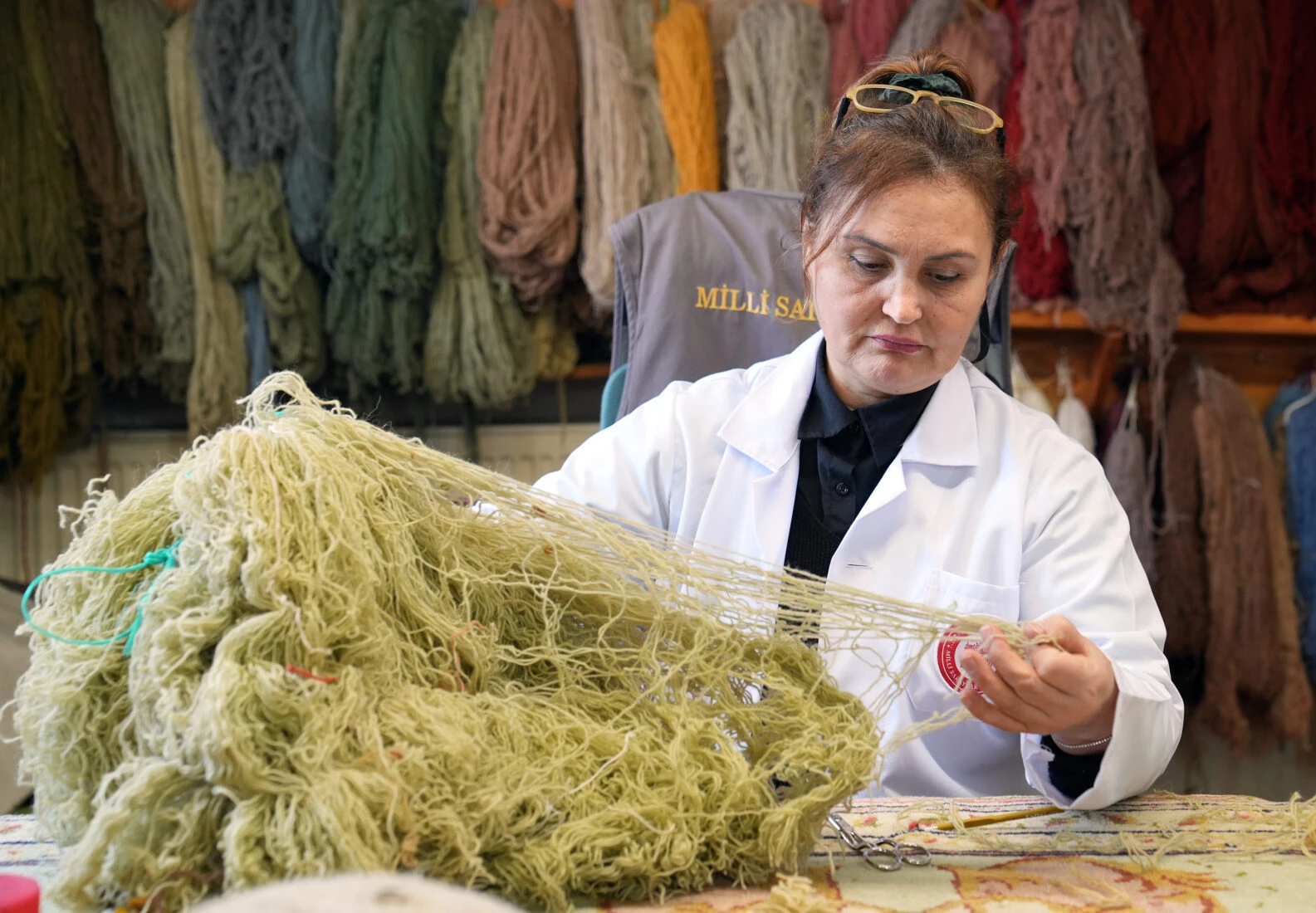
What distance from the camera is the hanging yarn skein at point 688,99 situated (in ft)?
6.96

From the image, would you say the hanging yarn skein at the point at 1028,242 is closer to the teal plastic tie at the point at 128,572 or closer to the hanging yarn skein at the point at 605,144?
the hanging yarn skein at the point at 605,144

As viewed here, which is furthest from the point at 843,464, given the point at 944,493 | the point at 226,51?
the point at 226,51

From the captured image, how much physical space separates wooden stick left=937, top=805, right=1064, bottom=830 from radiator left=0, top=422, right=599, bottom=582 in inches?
60.1

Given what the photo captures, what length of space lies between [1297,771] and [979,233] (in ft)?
6.21

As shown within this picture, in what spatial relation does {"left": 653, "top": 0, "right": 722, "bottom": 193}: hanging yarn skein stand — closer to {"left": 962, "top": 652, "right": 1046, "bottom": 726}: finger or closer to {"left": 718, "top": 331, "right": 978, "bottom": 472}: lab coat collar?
{"left": 718, "top": 331, "right": 978, "bottom": 472}: lab coat collar

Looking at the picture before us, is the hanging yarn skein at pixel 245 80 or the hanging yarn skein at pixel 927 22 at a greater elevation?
the hanging yarn skein at pixel 927 22

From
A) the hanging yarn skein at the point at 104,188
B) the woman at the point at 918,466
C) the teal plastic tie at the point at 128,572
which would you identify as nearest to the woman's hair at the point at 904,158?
the woman at the point at 918,466

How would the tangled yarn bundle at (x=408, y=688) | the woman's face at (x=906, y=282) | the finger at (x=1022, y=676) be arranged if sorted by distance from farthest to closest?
the woman's face at (x=906, y=282), the finger at (x=1022, y=676), the tangled yarn bundle at (x=408, y=688)

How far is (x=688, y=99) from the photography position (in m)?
2.12

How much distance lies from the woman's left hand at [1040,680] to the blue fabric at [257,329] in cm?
170

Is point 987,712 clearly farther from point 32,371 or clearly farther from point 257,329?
point 32,371

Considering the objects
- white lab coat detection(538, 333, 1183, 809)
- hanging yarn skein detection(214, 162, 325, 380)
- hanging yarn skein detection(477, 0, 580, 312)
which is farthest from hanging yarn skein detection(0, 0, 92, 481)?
white lab coat detection(538, 333, 1183, 809)

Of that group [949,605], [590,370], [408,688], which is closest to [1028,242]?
[590,370]

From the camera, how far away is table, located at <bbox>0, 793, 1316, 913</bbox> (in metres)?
0.75
